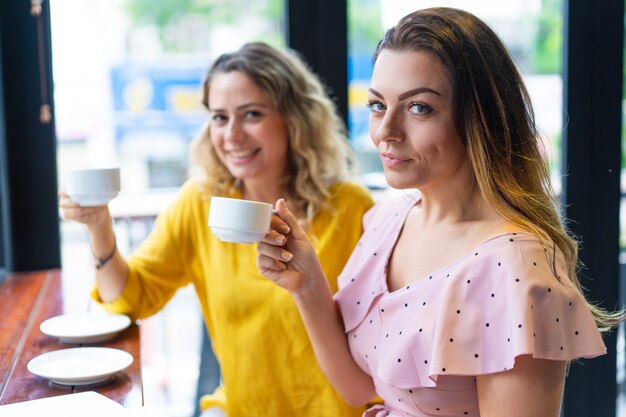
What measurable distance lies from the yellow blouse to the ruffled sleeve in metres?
0.63

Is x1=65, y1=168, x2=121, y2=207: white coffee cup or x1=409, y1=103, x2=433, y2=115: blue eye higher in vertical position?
x1=409, y1=103, x2=433, y2=115: blue eye

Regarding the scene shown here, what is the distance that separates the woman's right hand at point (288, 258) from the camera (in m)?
1.42

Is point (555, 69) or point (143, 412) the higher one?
point (555, 69)

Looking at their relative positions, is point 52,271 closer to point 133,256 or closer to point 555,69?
point 133,256

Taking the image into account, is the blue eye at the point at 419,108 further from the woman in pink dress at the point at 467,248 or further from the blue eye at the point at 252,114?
the blue eye at the point at 252,114

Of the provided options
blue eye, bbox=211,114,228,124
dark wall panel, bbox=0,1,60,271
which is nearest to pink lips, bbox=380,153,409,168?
blue eye, bbox=211,114,228,124

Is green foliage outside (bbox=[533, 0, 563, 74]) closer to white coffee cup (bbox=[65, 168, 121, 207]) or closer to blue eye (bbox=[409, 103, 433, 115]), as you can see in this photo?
blue eye (bbox=[409, 103, 433, 115])

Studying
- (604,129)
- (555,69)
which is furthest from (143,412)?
(555,69)

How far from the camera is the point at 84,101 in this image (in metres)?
2.43

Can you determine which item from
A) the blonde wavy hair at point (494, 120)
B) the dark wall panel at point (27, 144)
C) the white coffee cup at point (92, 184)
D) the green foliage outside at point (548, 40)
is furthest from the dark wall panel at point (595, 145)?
the dark wall panel at point (27, 144)

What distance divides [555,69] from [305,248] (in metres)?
1.22

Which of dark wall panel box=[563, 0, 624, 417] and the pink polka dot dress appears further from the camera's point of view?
dark wall panel box=[563, 0, 624, 417]

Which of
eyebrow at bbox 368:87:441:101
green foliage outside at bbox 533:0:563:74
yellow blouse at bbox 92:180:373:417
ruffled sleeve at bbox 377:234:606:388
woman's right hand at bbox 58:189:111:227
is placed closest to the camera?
ruffled sleeve at bbox 377:234:606:388

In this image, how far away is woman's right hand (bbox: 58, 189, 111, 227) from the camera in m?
1.70
